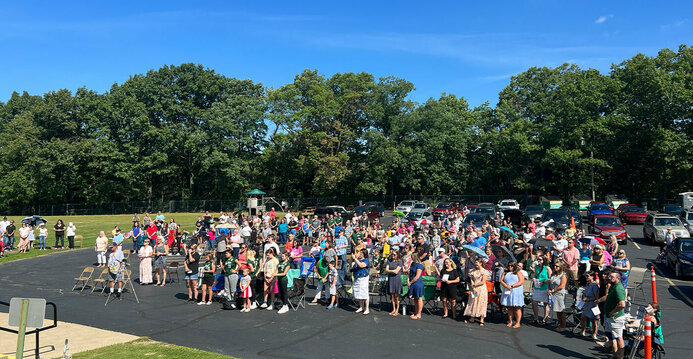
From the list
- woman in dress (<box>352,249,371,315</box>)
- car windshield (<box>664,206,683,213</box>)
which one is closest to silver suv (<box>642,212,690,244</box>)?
car windshield (<box>664,206,683,213</box>)

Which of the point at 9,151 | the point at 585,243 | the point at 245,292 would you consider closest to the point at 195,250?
the point at 245,292

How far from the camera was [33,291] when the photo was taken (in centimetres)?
1512

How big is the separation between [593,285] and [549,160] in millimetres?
42260

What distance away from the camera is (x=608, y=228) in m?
24.0

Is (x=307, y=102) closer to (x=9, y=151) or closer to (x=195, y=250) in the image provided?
(x=9, y=151)

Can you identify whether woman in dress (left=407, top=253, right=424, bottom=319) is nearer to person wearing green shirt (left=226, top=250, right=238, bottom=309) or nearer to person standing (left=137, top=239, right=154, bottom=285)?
person wearing green shirt (left=226, top=250, right=238, bottom=309)

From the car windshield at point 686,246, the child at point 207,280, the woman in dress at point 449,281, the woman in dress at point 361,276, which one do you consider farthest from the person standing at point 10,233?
the car windshield at point 686,246

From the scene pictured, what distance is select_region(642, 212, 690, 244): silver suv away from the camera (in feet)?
78.1

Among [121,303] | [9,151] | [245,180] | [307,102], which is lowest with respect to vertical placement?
[121,303]

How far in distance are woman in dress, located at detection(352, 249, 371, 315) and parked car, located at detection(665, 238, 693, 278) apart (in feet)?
38.1

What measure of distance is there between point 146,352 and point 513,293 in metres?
7.99

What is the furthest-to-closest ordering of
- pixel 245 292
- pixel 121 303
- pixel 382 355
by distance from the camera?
1. pixel 121 303
2. pixel 245 292
3. pixel 382 355

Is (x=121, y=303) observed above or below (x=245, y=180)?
below

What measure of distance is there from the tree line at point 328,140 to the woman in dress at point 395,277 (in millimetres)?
38253
